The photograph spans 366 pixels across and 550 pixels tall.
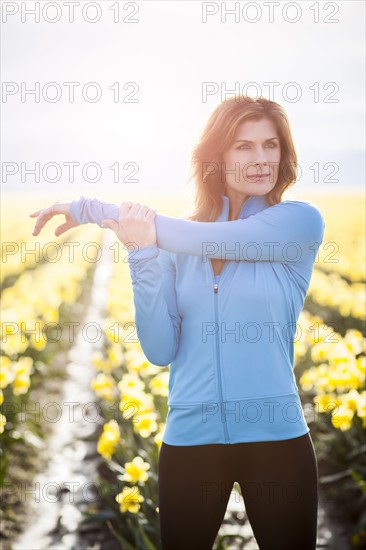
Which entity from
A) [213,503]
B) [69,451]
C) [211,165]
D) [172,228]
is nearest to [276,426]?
[213,503]

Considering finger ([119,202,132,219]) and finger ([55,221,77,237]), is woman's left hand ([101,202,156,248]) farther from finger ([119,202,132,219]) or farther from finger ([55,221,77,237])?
finger ([55,221,77,237])

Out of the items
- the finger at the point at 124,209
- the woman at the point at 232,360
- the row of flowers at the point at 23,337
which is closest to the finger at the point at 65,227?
the woman at the point at 232,360

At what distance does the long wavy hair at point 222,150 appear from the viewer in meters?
1.73

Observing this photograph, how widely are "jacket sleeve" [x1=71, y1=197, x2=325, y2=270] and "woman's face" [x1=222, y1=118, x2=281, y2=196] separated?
0.38 feet

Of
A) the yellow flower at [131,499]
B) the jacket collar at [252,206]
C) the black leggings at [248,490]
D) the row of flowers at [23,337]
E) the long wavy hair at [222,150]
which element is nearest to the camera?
the black leggings at [248,490]

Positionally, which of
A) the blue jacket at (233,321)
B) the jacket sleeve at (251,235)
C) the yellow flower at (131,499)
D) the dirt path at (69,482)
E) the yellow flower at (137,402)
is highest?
the jacket sleeve at (251,235)

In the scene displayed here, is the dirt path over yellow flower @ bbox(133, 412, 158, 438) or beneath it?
beneath

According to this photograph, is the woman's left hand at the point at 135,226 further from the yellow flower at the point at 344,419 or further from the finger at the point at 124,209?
the yellow flower at the point at 344,419

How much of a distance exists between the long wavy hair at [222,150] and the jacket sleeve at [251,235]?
0.56ft

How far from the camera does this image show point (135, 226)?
1.64 meters

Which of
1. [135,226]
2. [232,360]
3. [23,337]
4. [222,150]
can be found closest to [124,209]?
[135,226]

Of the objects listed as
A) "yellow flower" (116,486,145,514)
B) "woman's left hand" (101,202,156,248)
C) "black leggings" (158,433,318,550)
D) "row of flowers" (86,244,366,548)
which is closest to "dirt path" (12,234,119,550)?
"row of flowers" (86,244,366,548)

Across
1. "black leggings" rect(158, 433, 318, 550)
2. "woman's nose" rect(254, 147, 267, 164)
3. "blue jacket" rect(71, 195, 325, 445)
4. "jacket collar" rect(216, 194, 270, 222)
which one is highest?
"woman's nose" rect(254, 147, 267, 164)

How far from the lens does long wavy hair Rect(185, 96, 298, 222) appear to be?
5.68 ft
